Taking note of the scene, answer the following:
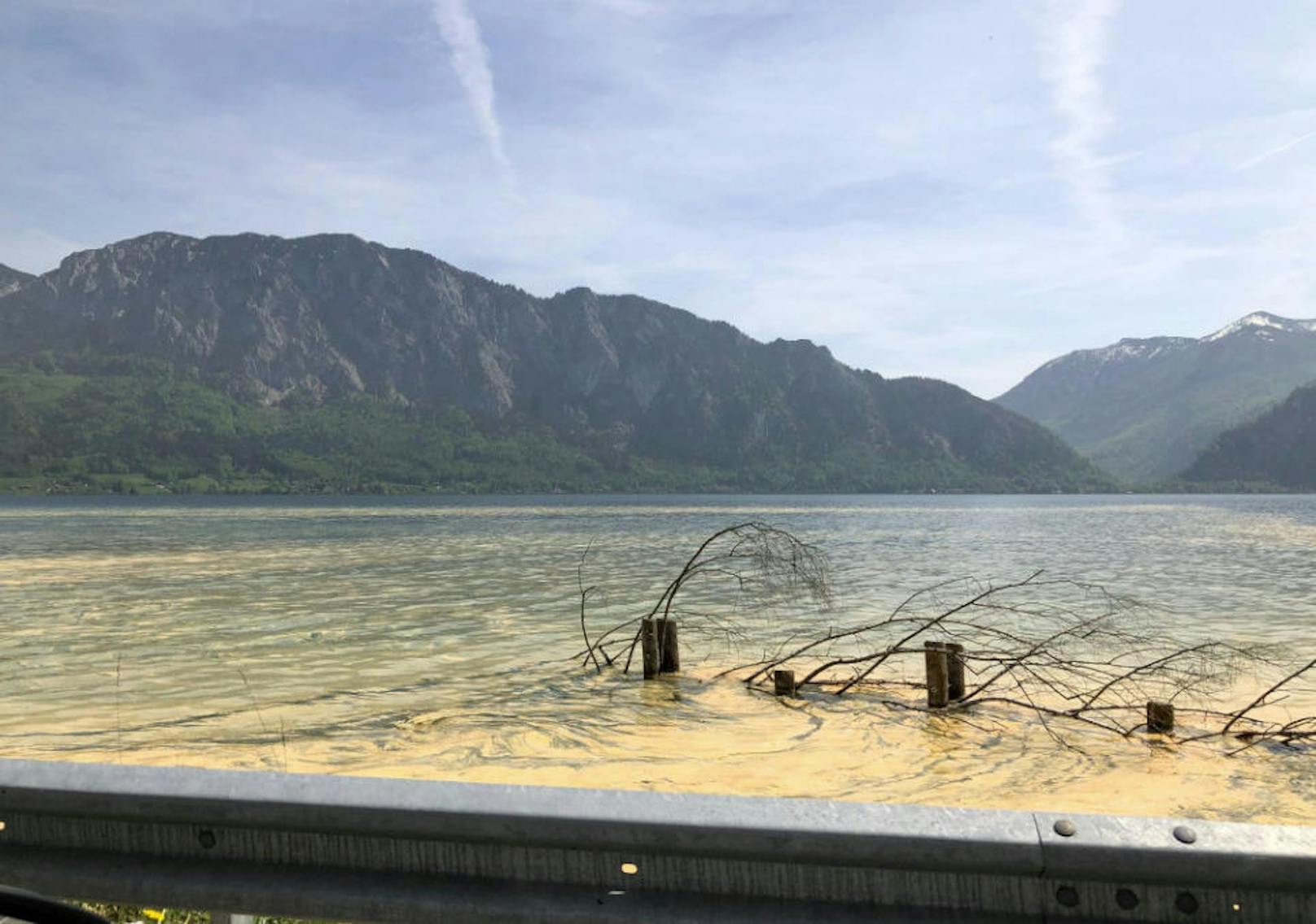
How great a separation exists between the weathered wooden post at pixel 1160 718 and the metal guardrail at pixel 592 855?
11055mm

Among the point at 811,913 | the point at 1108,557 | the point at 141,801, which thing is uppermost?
the point at 141,801

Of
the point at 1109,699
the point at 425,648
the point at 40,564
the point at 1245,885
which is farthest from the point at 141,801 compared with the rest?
the point at 40,564

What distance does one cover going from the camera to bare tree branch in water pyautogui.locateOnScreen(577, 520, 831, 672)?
1404 cm

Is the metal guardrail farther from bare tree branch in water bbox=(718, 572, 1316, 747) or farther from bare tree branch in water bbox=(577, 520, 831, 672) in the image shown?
bare tree branch in water bbox=(577, 520, 831, 672)

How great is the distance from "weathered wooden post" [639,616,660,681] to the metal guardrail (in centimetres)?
1306

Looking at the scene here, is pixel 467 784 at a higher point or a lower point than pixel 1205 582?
higher

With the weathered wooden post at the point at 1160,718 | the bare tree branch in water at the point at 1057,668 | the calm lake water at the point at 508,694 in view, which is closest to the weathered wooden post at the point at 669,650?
the calm lake water at the point at 508,694

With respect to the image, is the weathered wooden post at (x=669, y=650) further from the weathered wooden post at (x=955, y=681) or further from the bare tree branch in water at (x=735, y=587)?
the weathered wooden post at (x=955, y=681)

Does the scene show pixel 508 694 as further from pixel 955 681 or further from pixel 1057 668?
pixel 1057 668

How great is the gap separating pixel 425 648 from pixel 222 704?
539 centimetres

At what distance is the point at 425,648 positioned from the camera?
63.4 ft

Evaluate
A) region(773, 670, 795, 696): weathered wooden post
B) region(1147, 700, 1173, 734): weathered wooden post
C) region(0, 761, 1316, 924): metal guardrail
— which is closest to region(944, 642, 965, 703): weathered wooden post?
region(773, 670, 795, 696): weathered wooden post

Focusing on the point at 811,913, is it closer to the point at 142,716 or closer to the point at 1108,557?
the point at 142,716

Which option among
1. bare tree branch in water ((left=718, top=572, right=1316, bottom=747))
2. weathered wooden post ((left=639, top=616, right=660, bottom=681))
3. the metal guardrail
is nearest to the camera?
the metal guardrail
